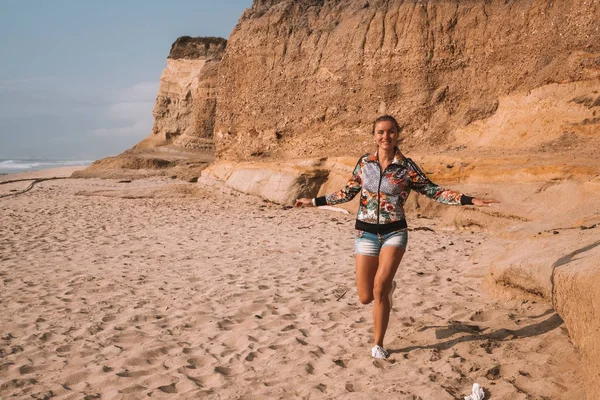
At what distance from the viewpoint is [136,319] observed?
4.94 meters

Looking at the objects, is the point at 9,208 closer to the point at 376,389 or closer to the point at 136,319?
the point at 136,319

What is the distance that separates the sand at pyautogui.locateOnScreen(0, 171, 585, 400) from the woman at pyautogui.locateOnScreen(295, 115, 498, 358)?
0.45m

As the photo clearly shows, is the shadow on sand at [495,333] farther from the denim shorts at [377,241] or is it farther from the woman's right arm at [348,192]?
the woman's right arm at [348,192]

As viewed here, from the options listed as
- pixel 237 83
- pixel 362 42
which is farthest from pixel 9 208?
pixel 362 42

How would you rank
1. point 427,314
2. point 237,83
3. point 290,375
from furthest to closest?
point 237,83 → point 427,314 → point 290,375

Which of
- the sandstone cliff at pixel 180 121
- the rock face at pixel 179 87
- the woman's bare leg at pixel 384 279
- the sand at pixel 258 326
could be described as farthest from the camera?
the rock face at pixel 179 87

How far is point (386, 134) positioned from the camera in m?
3.86

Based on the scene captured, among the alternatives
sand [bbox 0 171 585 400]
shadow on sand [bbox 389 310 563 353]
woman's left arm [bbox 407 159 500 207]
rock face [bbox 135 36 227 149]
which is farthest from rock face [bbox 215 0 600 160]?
rock face [bbox 135 36 227 149]

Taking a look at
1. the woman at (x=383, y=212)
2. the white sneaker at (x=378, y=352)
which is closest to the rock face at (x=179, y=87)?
the woman at (x=383, y=212)

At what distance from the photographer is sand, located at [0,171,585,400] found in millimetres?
3525

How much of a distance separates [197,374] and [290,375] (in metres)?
0.67

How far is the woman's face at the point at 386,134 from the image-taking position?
12.7 feet

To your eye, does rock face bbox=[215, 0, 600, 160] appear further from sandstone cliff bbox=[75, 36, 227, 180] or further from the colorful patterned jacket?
sandstone cliff bbox=[75, 36, 227, 180]

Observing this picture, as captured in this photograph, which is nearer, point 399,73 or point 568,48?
point 568,48
